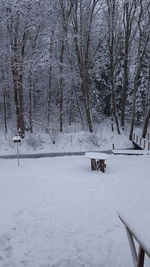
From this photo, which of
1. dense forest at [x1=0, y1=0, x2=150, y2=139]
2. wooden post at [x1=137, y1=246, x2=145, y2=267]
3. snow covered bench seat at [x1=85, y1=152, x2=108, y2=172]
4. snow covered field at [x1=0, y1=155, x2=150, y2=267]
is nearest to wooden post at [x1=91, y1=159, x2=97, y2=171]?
snow covered bench seat at [x1=85, y1=152, x2=108, y2=172]

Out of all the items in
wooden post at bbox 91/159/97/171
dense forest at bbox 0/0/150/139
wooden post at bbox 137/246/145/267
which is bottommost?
wooden post at bbox 91/159/97/171

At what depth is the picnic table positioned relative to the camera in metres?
3.14

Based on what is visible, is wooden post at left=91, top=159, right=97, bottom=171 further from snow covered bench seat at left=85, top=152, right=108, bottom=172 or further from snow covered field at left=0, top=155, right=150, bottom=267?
snow covered field at left=0, top=155, right=150, bottom=267

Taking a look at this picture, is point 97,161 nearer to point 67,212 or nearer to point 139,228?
point 67,212

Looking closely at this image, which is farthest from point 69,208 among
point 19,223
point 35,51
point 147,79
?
point 147,79

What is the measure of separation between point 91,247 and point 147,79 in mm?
23237

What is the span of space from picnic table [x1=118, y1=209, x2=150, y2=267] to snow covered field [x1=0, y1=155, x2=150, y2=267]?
3.77 feet

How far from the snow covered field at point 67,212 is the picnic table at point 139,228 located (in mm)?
1148

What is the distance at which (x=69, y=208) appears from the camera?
711 cm

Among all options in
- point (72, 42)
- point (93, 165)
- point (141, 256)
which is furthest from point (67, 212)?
point (72, 42)

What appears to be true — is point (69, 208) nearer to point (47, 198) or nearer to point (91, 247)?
point (47, 198)

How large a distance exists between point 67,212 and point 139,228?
3711mm

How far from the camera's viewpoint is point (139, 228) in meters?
3.38

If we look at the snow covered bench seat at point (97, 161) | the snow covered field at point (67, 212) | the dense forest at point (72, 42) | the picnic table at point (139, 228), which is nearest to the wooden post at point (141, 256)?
the picnic table at point (139, 228)
